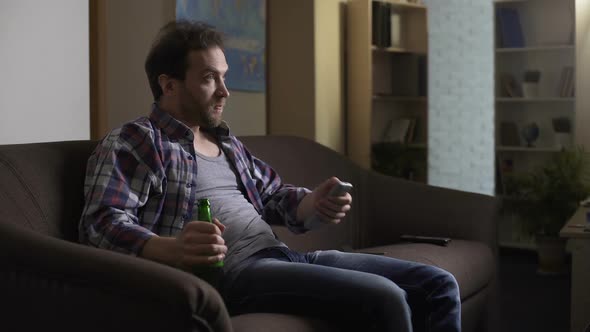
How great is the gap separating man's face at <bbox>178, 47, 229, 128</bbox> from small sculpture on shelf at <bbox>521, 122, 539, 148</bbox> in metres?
3.93

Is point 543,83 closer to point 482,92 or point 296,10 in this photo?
point 482,92

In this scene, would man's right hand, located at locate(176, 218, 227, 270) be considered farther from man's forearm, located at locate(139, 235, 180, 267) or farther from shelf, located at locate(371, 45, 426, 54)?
shelf, located at locate(371, 45, 426, 54)

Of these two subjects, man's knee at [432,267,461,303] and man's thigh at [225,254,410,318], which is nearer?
man's thigh at [225,254,410,318]

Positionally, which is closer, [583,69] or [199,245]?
[199,245]

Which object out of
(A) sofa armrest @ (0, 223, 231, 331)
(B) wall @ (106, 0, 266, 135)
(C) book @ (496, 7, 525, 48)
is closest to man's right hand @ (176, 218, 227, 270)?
(A) sofa armrest @ (0, 223, 231, 331)

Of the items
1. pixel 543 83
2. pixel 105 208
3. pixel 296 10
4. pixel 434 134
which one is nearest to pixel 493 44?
pixel 543 83

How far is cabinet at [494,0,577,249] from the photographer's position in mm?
5512

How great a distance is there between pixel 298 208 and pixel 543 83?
13.1 ft

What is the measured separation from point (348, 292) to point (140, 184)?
0.57 meters

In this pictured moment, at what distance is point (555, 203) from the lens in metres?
4.82

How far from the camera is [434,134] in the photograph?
20.8 feet

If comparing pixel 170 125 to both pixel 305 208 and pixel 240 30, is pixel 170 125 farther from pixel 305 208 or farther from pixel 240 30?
pixel 240 30

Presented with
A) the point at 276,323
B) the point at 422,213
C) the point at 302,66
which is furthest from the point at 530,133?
the point at 276,323

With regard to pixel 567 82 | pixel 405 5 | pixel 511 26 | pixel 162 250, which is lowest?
pixel 162 250
